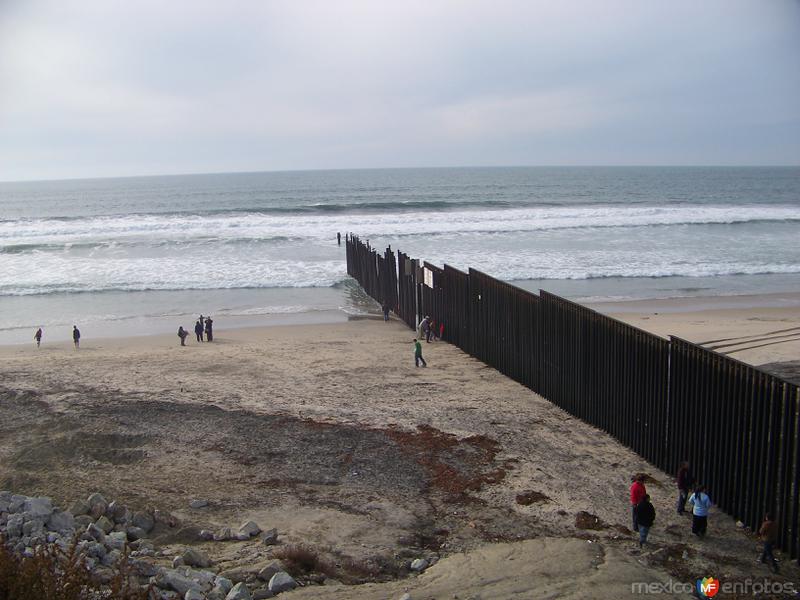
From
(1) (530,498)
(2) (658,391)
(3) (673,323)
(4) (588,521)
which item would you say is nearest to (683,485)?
(4) (588,521)

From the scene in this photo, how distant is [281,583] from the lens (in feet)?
23.3

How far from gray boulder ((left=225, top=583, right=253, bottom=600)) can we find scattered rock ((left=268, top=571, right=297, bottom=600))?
0.90ft

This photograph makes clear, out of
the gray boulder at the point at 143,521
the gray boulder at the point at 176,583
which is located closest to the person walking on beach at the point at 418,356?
the gray boulder at the point at 143,521

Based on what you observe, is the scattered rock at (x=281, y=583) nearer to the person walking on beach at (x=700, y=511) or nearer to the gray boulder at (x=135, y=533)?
the gray boulder at (x=135, y=533)

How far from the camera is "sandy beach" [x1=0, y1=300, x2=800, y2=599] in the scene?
801 centimetres

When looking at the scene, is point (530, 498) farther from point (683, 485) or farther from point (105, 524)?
point (105, 524)

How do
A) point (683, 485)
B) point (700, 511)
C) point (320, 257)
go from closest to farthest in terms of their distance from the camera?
point (700, 511) < point (683, 485) < point (320, 257)

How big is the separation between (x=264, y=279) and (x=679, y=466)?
2634 centimetres

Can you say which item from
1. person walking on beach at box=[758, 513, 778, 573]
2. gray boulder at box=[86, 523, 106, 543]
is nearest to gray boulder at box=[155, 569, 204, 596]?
gray boulder at box=[86, 523, 106, 543]

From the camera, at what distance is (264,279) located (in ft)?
113

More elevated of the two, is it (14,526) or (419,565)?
(14,526)

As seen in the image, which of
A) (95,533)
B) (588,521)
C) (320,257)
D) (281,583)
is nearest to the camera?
(281,583)

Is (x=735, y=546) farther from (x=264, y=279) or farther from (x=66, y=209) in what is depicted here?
(x=66, y=209)

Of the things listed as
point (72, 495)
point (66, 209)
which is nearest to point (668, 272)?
point (72, 495)
